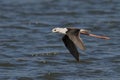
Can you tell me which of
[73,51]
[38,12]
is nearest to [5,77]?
[73,51]

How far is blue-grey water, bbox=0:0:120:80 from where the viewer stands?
39.1 feet

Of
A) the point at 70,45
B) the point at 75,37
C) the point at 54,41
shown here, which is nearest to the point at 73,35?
the point at 75,37

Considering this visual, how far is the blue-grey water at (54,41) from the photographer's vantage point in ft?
39.1

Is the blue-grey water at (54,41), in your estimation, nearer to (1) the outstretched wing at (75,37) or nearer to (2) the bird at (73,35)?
(2) the bird at (73,35)

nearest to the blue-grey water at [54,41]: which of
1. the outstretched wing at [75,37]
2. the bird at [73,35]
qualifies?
the bird at [73,35]

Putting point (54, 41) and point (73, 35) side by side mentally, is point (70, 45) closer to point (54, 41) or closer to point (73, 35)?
point (73, 35)

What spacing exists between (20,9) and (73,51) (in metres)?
9.31

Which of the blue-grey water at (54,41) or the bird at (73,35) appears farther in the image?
the blue-grey water at (54,41)

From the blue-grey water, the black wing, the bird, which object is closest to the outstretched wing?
the bird

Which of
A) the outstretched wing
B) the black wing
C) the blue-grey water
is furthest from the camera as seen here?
the blue-grey water

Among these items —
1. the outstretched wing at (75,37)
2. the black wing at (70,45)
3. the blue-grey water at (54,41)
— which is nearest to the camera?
the outstretched wing at (75,37)

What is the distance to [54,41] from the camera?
49.5ft

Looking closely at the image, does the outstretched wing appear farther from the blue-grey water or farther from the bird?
the blue-grey water

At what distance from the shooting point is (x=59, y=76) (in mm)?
11617
